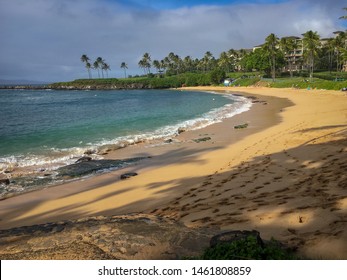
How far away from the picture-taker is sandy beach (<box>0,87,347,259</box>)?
5688 millimetres

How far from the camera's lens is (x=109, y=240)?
18.8ft

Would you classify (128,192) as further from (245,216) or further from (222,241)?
(222,241)

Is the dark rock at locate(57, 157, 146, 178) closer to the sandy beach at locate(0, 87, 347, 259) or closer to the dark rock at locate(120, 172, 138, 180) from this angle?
the sandy beach at locate(0, 87, 347, 259)

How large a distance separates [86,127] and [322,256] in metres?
28.5

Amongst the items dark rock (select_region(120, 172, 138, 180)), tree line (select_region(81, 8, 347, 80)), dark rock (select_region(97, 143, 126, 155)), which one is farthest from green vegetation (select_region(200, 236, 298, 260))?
tree line (select_region(81, 8, 347, 80))

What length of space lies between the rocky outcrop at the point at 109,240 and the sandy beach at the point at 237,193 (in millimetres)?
907

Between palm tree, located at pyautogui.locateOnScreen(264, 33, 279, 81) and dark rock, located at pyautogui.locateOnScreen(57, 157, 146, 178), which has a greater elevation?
palm tree, located at pyautogui.locateOnScreen(264, 33, 279, 81)

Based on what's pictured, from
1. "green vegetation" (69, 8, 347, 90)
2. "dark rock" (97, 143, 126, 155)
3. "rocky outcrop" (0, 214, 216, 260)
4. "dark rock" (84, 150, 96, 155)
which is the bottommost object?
"dark rock" (97, 143, 126, 155)

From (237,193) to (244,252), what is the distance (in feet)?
14.2

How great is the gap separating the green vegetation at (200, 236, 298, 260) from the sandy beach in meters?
0.82

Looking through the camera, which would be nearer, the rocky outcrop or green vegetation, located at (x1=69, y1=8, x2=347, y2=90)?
the rocky outcrop

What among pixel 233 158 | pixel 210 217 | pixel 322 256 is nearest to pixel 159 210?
pixel 210 217

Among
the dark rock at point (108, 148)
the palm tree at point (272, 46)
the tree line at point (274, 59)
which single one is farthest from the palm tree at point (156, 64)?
the dark rock at point (108, 148)

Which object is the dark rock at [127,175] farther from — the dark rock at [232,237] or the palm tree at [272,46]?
the palm tree at [272,46]
